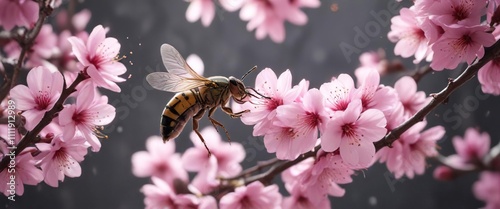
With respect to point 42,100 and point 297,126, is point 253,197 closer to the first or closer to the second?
point 297,126

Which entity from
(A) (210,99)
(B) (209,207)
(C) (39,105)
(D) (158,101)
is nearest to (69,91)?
(C) (39,105)

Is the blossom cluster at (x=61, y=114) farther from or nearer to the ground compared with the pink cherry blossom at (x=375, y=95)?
farther from the ground

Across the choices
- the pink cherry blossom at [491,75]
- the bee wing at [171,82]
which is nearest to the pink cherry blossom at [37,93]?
the bee wing at [171,82]

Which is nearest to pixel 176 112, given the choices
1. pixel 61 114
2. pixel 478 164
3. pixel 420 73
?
pixel 61 114

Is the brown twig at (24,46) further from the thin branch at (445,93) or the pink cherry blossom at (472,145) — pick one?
the pink cherry blossom at (472,145)

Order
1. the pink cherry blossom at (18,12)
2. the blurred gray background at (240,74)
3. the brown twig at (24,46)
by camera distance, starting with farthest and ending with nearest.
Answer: the blurred gray background at (240,74)
the pink cherry blossom at (18,12)
the brown twig at (24,46)

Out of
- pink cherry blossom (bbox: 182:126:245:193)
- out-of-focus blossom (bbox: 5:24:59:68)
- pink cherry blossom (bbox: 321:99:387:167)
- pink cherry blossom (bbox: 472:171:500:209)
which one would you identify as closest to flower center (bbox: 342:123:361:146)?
pink cherry blossom (bbox: 321:99:387:167)

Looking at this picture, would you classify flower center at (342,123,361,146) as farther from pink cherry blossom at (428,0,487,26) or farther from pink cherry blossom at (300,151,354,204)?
pink cherry blossom at (428,0,487,26)
